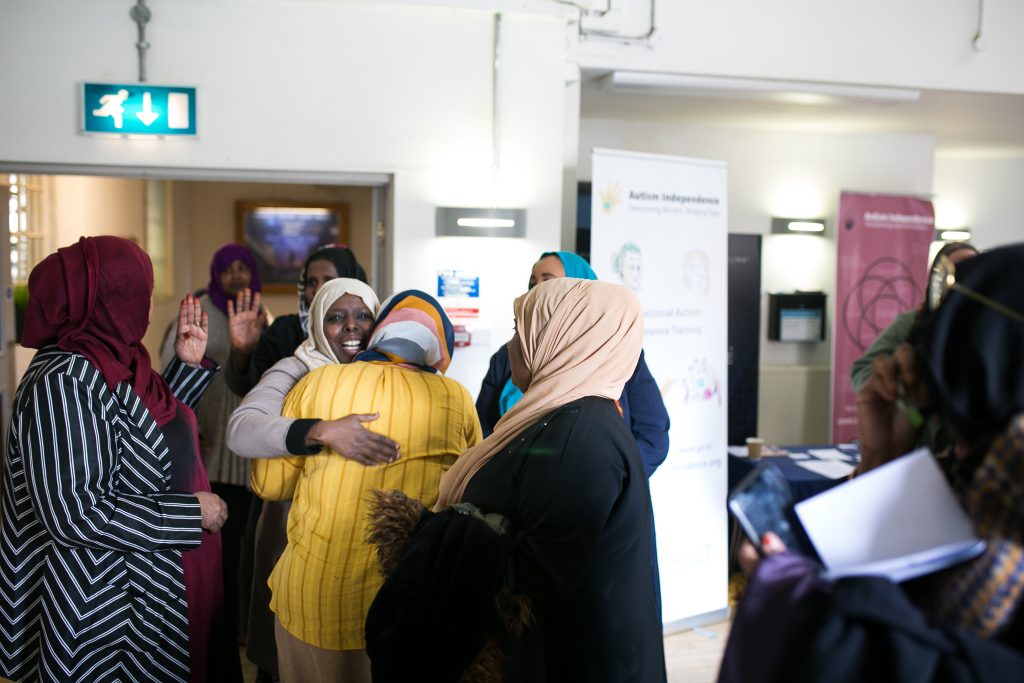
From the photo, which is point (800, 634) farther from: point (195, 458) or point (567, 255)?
point (567, 255)

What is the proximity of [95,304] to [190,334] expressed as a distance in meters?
0.67

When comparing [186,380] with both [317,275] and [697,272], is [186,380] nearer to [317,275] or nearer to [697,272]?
[317,275]

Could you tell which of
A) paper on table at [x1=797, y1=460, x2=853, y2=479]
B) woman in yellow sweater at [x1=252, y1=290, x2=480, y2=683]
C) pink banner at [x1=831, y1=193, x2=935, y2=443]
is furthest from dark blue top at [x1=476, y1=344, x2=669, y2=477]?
pink banner at [x1=831, y1=193, x2=935, y2=443]

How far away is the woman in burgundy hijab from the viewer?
191 centimetres

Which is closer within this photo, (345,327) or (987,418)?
(987,418)

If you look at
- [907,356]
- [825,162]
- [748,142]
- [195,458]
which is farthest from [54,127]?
[825,162]

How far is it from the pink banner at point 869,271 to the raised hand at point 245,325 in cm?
420

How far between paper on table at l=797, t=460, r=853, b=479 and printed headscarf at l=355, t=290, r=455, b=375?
2.36 m

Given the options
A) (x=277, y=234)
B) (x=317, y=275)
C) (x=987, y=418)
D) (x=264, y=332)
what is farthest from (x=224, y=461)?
(x=277, y=234)

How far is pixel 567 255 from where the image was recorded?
3.20 meters

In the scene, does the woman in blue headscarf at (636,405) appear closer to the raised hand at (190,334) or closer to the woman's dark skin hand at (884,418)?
the raised hand at (190,334)

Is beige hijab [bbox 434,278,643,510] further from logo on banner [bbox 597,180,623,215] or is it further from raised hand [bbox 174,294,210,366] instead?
logo on banner [bbox 597,180,623,215]

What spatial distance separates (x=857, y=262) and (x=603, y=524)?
5059mm

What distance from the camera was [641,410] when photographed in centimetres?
294
